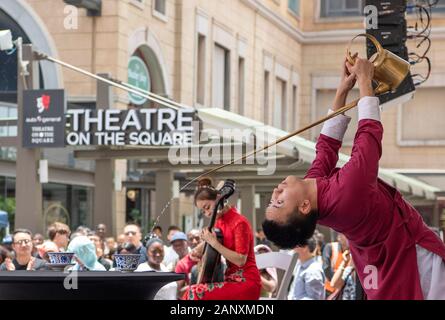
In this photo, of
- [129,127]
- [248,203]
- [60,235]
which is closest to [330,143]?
[60,235]

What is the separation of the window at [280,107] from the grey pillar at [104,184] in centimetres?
1920

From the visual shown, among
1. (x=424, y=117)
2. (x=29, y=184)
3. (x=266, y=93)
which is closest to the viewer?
(x=29, y=184)

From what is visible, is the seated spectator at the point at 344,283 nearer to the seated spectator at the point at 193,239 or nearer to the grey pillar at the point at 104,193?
the seated spectator at the point at 193,239

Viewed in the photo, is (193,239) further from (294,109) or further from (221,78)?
(294,109)

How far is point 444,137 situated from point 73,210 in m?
17.5

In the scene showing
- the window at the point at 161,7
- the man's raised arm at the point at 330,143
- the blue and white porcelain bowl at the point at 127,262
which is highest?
the window at the point at 161,7

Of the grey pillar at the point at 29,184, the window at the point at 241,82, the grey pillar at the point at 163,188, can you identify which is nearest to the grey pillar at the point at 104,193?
the grey pillar at the point at 163,188

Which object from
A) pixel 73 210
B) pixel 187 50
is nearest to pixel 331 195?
pixel 73 210

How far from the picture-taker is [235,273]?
22.5ft

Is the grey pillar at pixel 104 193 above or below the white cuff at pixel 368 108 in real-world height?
below

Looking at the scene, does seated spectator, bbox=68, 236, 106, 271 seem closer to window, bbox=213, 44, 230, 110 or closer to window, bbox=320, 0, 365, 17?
window, bbox=213, 44, 230, 110

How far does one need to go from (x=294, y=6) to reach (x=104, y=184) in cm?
2411

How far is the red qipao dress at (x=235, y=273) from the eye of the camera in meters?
6.71

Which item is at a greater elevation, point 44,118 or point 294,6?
point 294,6
